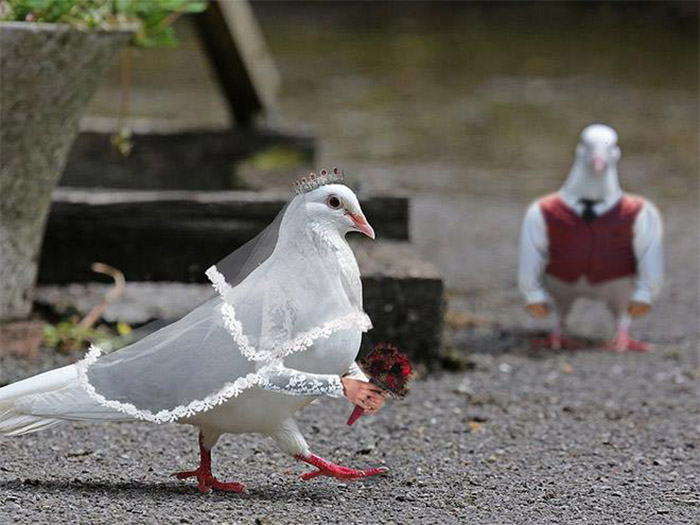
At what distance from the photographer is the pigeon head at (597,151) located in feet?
14.9

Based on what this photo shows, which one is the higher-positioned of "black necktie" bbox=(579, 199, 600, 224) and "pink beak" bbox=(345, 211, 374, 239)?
"pink beak" bbox=(345, 211, 374, 239)

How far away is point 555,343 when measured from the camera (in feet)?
15.7

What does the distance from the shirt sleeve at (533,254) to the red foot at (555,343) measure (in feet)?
0.59

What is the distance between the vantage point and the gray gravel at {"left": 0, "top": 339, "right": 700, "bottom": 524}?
8.70 ft

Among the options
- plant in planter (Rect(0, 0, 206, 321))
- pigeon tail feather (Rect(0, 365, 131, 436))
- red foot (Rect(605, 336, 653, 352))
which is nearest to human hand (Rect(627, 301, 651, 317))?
red foot (Rect(605, 336, 653, 352))

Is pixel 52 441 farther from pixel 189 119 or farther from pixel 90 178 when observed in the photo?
pixel 189 119

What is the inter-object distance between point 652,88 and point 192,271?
1039cm

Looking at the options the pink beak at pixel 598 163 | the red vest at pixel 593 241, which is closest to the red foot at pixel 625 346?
the red vest at pixel 593 241

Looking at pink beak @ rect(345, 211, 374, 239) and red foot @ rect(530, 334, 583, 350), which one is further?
red foot @ rect(530, 334, 583, 350)

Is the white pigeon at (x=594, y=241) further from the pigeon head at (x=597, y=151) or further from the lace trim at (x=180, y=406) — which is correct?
the lace trim at (x=180, y=406)

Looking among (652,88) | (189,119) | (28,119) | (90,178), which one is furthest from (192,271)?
(652,88)

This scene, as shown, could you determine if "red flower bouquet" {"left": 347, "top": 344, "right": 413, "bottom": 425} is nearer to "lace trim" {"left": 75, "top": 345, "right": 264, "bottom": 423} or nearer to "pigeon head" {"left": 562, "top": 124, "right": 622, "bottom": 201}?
"lace trim" {"left": 75, "top": 345, "right": 264, "bottom": 423}

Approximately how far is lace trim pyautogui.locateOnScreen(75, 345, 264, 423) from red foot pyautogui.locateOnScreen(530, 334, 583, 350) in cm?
236

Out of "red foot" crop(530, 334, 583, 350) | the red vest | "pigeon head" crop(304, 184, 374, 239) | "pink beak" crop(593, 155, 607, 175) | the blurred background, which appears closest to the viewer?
"pigeon head" crop(304, 184, 374, 239)
